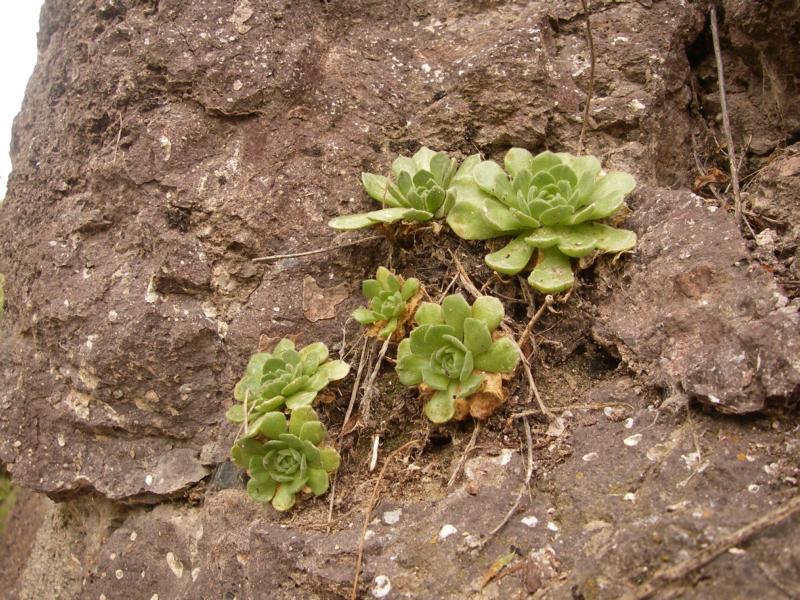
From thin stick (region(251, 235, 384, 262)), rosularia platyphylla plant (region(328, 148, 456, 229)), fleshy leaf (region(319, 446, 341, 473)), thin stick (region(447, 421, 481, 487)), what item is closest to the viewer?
thin stick (region(447, 421, 481, 487))

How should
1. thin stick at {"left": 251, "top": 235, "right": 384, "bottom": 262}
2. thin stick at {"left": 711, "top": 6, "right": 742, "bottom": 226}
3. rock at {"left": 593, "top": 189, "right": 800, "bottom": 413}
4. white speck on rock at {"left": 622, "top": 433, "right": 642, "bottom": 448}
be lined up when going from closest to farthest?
rock at {"left": 593, "top": 189, "right": 800, "bottom": 413}
white speck on rock at {"left": 622, "top": 433, "right": 642, "bottom": 448}
thin stick at {"left": 711, "top": 6, "right": 742, "bottom": 226}
thin stick at {"left": 251, "top": 235, "right": 384, "bottom": 262}

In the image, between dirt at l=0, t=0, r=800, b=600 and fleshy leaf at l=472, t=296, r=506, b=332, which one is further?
fleshy leaf at l=472, t=296, r=506, b=332

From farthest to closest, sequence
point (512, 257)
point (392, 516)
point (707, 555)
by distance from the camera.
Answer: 1. point (512, 257)
2. point (392, 516)
3. point (707, 555)

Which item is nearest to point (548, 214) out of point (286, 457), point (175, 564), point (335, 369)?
point (335, 369)

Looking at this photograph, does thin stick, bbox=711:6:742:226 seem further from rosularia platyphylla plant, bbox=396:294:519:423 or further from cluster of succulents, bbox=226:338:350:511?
cluster of succulents, bbox=226:338:350:511

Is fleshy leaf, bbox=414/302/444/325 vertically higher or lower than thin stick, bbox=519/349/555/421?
higher

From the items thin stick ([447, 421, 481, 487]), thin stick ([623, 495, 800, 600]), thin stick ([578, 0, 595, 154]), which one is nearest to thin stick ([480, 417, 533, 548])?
thin stick ([447, 421, 481, 487])

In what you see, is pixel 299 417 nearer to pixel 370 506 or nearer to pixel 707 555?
pixel 370 506

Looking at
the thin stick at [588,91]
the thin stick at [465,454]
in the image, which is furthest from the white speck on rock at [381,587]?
Answer: the thin stick at [588,91]

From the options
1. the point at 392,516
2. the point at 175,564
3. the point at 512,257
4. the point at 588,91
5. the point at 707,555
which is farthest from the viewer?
the point at 588,91
